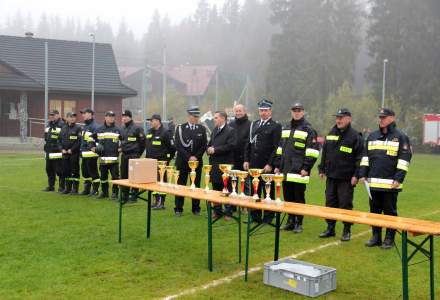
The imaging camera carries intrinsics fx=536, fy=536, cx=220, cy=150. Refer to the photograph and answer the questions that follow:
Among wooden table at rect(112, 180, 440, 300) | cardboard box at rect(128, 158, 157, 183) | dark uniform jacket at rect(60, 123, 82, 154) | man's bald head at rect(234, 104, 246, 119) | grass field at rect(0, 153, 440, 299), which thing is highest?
man's bald head at rect(234, 104, 246, 119)

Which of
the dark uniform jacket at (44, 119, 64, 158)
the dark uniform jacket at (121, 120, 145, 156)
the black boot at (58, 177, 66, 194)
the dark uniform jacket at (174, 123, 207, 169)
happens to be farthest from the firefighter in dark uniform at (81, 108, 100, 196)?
the dark uniform jacket at (174, 123, 207, 169)

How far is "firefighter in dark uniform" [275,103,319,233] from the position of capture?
8.52m

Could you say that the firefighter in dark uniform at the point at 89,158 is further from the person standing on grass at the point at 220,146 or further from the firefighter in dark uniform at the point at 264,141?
the firefighter in dark uniform at the point at 264,141

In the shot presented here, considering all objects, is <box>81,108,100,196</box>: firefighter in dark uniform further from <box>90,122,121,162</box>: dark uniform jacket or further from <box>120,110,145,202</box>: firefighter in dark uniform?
<box>120,110,145,202</box>: firefighter in dark uniform

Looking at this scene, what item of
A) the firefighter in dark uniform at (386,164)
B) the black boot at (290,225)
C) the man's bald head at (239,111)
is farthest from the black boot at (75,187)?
the firefighter in dark uniform at (386,164)

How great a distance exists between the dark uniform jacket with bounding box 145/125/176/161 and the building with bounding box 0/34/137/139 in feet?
78.1

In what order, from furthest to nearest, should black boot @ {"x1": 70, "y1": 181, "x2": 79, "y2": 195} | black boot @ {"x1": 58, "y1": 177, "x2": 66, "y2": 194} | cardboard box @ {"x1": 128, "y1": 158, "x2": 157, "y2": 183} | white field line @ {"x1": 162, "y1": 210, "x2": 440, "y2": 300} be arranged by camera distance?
black boot @ {"x1": 58, "y1": 177, "x2": 66, "y2": 194}
black boot @ {"x1": 70, "y1": 181, "x2": 79, "y2": 195}
cardboard box @ {"x1": 128, "y1": 158, "x2": 157, "y2": 183}
white field line @ {"x1": 162, "y1": 210, "x2": 440, "y2": 300}

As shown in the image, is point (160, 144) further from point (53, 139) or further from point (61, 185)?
point (61, 185)

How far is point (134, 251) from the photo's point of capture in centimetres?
735

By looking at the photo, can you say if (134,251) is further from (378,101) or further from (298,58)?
(298,58)

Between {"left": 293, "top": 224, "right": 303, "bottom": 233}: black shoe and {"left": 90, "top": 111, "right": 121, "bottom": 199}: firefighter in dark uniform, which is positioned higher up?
{"left": 90, "top": 111, "right": 121, "bottom": 199}: firefighter in dark uniform

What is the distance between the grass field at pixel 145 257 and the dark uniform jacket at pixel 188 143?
1.11 m

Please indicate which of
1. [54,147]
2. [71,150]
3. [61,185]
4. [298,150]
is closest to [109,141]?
[71,150]

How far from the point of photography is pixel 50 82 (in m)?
36.5
